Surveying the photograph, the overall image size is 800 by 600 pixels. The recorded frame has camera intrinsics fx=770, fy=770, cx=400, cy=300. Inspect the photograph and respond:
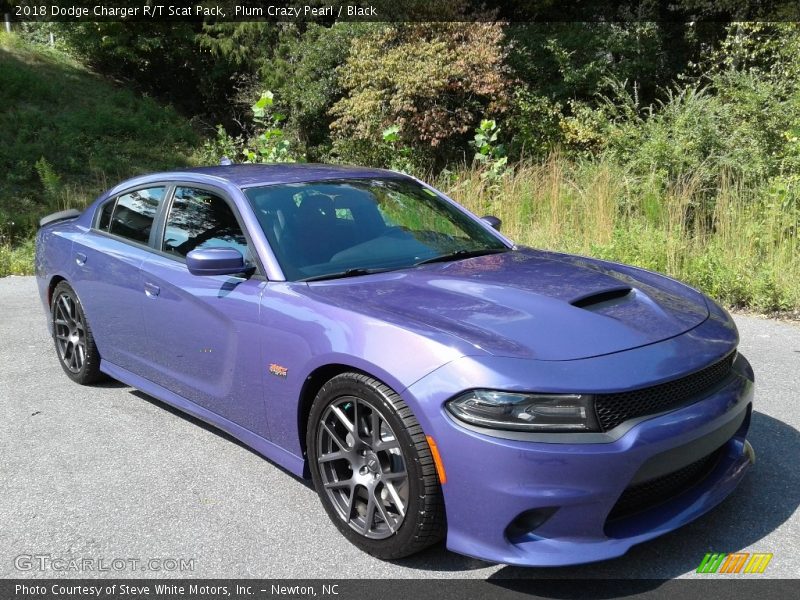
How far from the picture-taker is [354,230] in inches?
157

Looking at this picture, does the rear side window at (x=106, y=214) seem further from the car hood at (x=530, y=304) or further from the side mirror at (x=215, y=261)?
the car hood at (x=530, y=304)

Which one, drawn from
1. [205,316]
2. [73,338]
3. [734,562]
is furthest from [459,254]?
[73,338]

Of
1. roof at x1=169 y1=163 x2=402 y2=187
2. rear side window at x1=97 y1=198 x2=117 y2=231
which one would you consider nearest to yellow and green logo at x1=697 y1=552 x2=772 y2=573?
roof at x1=169 y1=163 x2=402 y2=187

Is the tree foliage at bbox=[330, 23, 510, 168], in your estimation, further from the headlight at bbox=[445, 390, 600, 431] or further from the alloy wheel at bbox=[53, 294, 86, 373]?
the headlight at bbox=[445, 390, 600, 431]

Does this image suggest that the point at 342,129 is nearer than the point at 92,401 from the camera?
No

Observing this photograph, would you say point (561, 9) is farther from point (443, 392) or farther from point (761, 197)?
point (443, 392)

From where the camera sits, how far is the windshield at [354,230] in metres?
3.76

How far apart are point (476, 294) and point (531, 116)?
47.4ft

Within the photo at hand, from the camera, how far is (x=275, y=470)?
3.95 m

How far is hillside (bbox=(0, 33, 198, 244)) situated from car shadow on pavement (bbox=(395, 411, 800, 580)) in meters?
14.4

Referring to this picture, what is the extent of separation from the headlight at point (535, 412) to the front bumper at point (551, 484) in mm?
58

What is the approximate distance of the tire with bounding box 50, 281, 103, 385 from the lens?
17.0ft

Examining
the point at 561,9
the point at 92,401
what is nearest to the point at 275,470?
the point at 92,401
